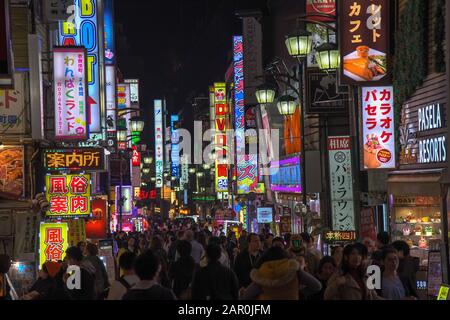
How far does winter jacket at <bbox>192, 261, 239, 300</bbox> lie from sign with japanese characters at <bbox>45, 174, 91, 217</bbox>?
47.4ft

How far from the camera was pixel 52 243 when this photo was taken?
22.1 m

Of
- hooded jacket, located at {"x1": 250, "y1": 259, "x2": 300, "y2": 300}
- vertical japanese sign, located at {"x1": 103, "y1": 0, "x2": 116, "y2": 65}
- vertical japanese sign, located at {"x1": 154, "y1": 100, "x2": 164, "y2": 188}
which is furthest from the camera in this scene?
vertical japanese sign, located at {"x1": 154, "y1": 100, "x2": 164, "y2": 188}

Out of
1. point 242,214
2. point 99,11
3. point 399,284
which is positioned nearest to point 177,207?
point 242,214

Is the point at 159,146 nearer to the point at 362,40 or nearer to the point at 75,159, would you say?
the point at 75,159

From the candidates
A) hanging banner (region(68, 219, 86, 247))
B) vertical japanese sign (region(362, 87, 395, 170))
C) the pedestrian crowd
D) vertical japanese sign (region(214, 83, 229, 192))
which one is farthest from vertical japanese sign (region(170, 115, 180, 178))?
the pedestrian crowd

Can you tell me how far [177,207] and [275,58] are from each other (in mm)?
84849

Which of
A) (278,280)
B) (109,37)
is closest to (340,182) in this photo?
(278,280)

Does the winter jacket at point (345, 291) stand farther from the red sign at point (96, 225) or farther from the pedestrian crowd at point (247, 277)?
the red sign at point (96, 225)

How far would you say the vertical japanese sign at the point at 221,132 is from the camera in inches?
2509

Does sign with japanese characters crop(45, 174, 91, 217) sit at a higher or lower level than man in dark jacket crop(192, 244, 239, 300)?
higher

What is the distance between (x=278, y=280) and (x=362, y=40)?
1160cm

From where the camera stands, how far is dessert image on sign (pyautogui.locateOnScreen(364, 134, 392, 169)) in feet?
65.0

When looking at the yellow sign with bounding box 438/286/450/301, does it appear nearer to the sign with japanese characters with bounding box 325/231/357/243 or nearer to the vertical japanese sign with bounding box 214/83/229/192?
the sign with japanese characters with bounding box 325/231/357/243

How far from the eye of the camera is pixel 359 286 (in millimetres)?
9141
